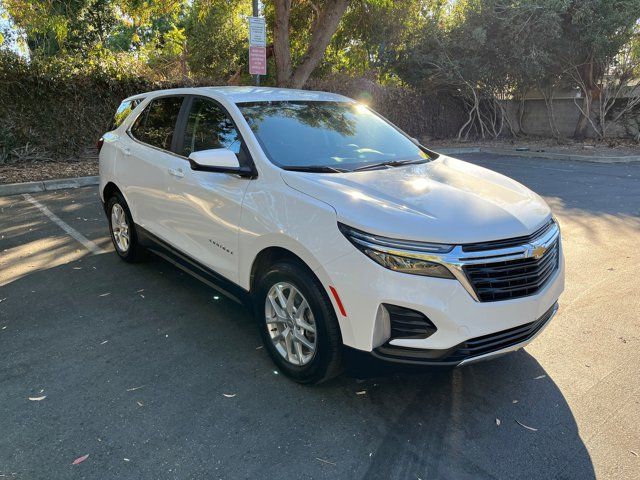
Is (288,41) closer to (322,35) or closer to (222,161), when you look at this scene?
(322,35)

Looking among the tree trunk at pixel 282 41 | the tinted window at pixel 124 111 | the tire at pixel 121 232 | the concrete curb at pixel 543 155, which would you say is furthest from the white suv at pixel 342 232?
the concrete curb at pixel 543 155

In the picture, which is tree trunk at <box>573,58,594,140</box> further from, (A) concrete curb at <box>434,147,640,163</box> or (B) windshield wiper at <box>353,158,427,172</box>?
(B) windshield wiper at <box>353,158,427,172</box>

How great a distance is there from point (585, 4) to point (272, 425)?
670 inches

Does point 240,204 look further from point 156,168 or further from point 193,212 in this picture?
point 156,168

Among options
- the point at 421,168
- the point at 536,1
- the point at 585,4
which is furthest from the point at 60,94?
the point at 585,4

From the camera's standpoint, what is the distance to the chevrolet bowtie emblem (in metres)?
2.60

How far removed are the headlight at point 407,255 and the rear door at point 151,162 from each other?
2.24 meters

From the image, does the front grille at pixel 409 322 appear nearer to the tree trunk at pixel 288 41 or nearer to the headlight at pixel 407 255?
the headlight at pixel 407 255

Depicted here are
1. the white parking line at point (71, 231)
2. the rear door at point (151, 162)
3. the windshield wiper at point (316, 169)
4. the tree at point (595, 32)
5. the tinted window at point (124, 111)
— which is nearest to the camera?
the windshield wiper at point (316, 169)

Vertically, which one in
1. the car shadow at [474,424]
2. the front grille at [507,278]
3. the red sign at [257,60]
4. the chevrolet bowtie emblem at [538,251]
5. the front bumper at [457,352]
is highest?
the red sign at [257,60]

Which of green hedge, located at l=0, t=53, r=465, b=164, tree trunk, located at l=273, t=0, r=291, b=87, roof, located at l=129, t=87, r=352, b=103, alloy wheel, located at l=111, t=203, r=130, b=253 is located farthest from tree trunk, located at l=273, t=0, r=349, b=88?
roof, located at l=129, t=87, r=352, b=103

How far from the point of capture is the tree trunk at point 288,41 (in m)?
13.1

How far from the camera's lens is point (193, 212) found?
3.67 m

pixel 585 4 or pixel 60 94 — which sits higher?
pixel 585 4
